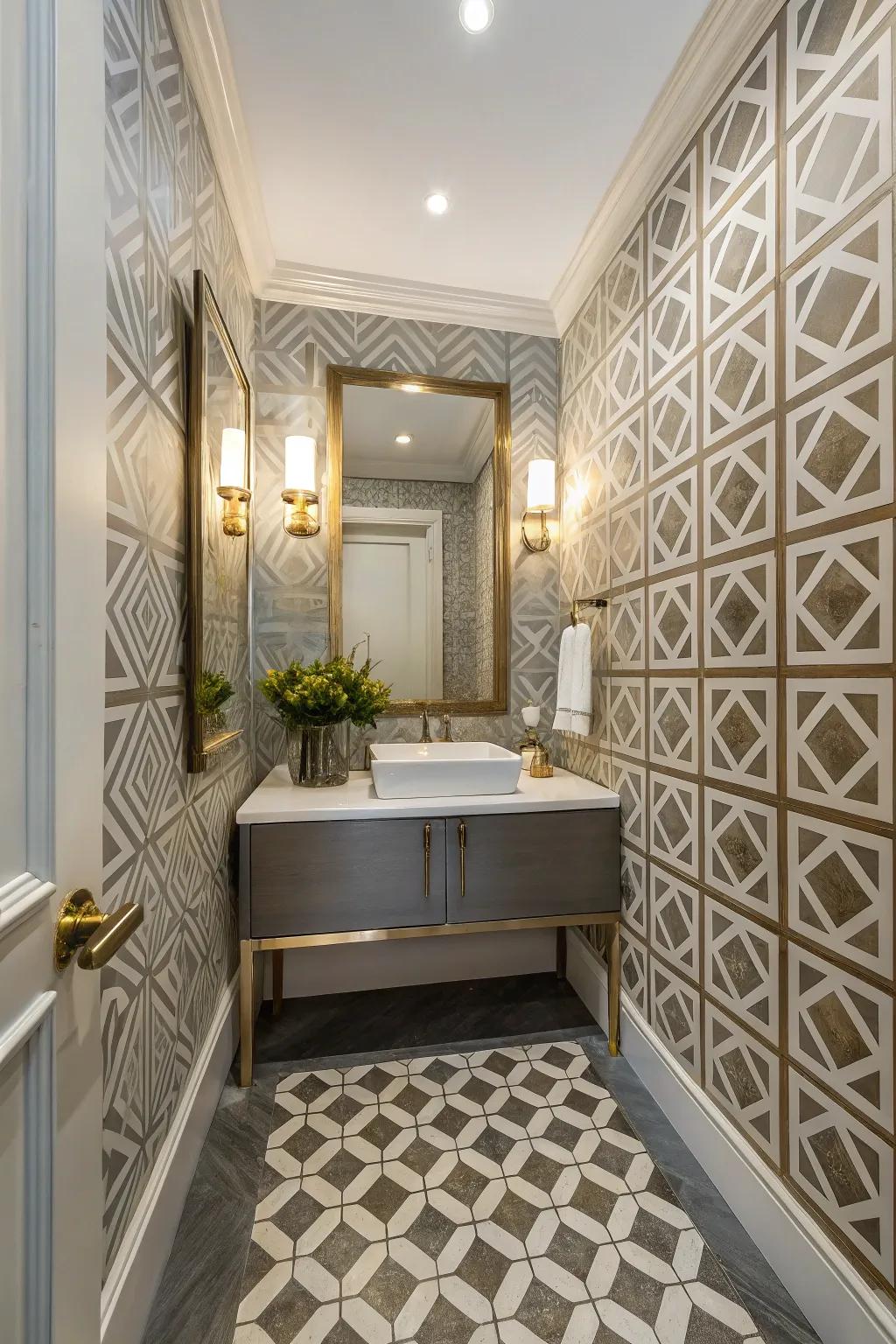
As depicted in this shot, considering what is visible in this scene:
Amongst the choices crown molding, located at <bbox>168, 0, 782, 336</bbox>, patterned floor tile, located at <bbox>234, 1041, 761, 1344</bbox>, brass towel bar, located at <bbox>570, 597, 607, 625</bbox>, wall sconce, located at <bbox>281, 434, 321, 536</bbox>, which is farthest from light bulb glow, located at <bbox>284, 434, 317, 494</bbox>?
patterned floor tile, located at <bbox>234, 1041, 761, 1344</bbox>

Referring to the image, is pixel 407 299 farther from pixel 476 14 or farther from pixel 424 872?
pixel 424 872

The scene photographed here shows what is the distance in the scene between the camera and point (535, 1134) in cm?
148

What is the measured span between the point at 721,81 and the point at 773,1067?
6.83ft

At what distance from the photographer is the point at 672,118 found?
1.46 meters

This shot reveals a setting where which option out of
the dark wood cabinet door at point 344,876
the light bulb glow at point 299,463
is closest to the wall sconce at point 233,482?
the light bulb glow at point 299,463

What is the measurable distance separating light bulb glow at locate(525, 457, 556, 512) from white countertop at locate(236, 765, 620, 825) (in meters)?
1.05

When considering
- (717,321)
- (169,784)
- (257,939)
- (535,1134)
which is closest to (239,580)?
(169,784)

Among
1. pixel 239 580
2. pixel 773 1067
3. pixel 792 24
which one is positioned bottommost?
pixel 773 1067

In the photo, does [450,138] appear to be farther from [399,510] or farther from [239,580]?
[239,580]

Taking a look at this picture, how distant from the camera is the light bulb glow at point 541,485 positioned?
2.23 meters

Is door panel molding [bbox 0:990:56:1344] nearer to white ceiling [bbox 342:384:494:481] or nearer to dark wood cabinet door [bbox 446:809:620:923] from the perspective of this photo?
dark wood cabinet door [bbox 446:809:620:923]

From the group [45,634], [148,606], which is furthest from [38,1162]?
[148,606]

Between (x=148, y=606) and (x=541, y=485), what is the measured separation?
1.56 metres

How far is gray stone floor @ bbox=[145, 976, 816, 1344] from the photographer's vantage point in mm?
1055
